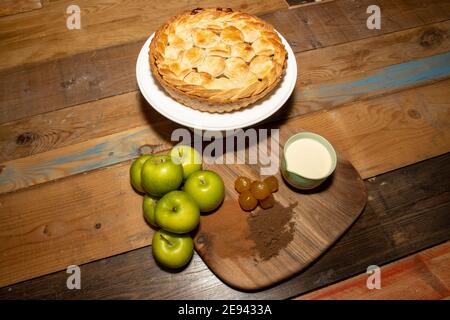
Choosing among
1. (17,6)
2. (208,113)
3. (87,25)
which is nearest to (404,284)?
(208,113)

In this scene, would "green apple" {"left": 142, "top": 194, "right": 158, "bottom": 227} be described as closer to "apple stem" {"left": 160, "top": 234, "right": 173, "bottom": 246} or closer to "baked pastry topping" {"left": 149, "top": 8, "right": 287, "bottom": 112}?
"apple stem" {"left": 160, "top": 234, "right": 173, "bottom": 246}

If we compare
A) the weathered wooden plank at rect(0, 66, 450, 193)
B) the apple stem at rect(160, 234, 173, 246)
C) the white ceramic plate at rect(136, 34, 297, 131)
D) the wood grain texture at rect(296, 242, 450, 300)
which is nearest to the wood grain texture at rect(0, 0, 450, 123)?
the weathered wooden plank at rect(0, 66, 450, 193)

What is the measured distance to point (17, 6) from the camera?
62.7 inches

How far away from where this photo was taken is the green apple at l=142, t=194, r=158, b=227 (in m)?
1.03

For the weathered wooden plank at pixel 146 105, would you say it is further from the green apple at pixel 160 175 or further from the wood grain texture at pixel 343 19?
the green apple at pixel 160 175

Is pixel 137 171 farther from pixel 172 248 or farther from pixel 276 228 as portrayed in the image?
pixel 276 228

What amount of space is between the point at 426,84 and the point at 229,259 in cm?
110

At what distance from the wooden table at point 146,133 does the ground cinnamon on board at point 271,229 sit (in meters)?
0.12

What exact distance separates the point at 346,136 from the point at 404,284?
0.54m

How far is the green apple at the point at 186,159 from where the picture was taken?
1.08 metres

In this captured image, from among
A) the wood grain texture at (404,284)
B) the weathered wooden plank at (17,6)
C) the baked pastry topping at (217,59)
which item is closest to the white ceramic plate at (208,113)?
the baked pastry topping at (217,59)

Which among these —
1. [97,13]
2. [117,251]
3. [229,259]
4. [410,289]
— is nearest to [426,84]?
[410,289]

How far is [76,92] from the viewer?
4.53 ft

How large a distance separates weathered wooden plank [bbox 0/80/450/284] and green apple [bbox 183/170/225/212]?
0.23m
